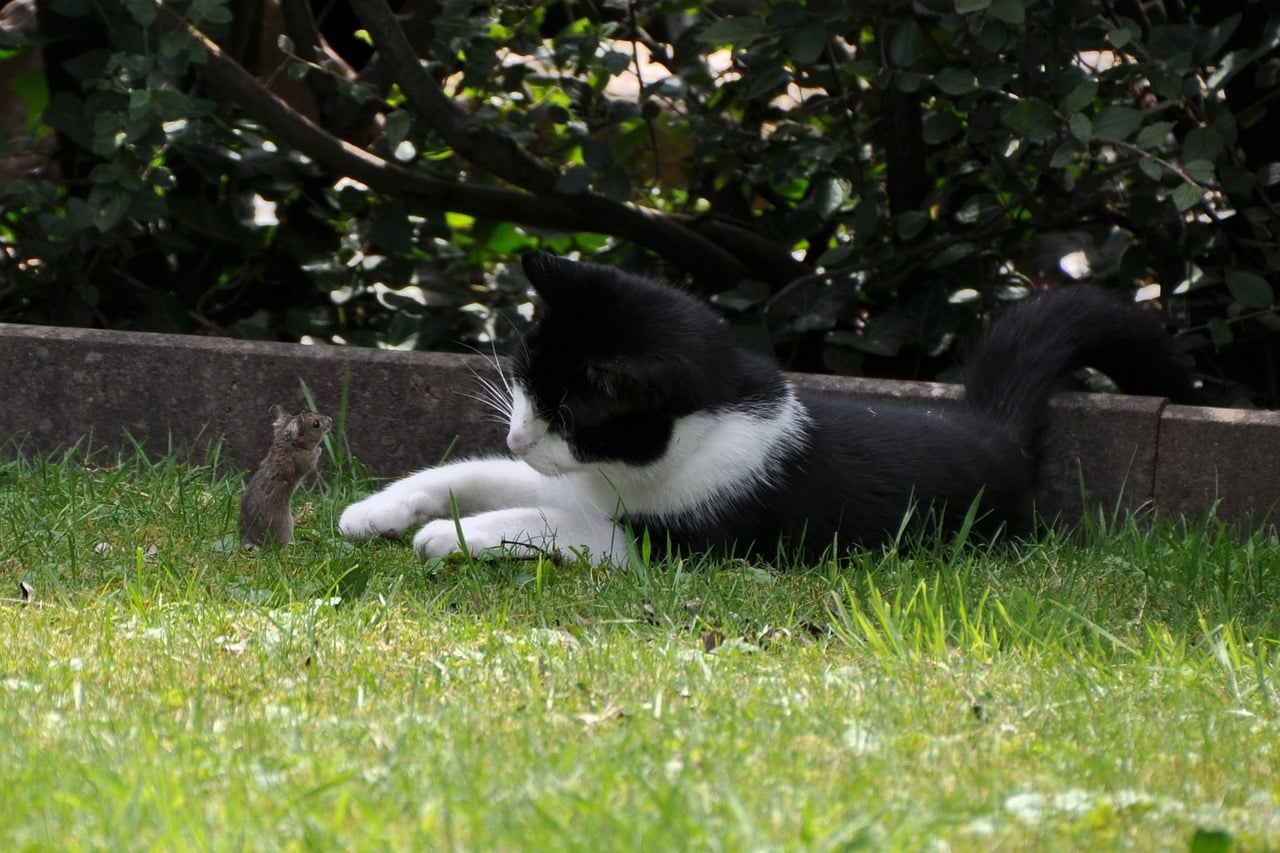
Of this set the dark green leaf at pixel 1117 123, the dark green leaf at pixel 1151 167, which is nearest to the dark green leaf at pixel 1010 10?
the dark green leaf at pixel 1117 123

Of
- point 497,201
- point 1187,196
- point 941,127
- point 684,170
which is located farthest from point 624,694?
point 684,170

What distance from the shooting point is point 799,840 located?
69.2 inches

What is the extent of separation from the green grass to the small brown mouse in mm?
73

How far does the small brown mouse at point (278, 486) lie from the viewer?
3363mm

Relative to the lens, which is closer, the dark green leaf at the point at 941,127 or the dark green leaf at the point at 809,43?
the dark green leaf at the point at 809,43

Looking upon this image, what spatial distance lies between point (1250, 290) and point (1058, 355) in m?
0.68

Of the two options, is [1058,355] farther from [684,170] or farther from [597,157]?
[684,170]

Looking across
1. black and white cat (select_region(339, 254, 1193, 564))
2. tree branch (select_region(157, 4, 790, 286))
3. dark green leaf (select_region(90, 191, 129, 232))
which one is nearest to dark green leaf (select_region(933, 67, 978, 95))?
black and white cat (select_region(339, 254, 1193, 564))

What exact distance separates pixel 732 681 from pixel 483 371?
1.90 meters

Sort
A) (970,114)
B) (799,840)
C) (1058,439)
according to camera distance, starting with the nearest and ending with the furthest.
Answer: (799,840) → (1058,439) → (970,114)

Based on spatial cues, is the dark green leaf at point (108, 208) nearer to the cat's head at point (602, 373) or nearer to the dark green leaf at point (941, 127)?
the cat's head at point (602, 373)

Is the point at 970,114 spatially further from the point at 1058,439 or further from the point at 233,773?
the point at 233,773

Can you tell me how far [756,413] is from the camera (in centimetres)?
349

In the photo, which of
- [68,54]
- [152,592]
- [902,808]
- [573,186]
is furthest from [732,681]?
[68,54]
